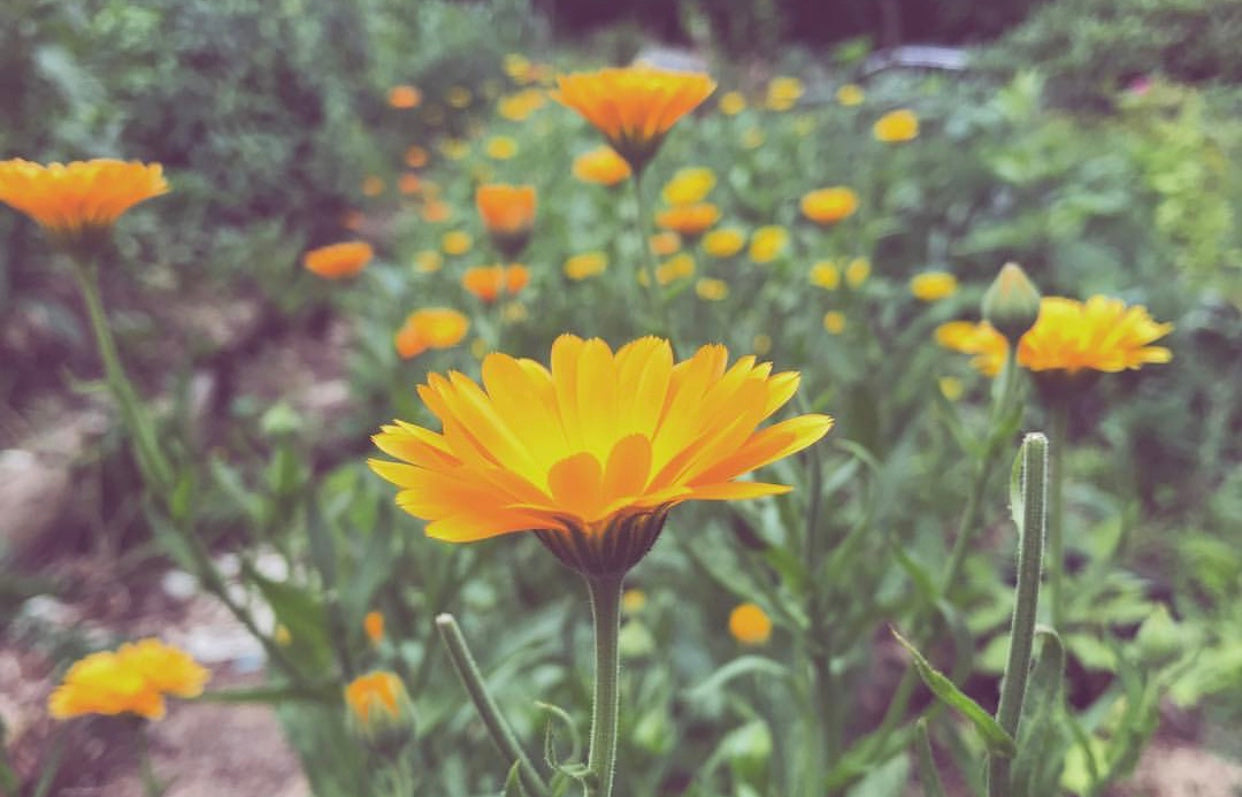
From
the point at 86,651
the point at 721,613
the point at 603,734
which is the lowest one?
the point at 721,613

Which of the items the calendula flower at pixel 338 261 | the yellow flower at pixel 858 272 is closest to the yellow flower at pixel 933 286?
the yellow flower at pixel 858 272

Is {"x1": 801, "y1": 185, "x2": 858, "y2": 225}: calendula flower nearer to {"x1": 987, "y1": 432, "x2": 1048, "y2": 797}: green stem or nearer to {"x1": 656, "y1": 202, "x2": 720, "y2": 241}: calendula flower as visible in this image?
{"x1": 656, "y1": 202, "x2": 720, "y2": 241}: calendula flower

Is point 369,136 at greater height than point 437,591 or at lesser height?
lesser

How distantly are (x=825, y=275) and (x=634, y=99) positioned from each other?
0.93 metres

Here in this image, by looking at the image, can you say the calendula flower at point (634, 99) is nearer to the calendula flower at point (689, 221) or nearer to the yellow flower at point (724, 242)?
the calendula flower at point (689, 221)

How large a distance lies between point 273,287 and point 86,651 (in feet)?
5.46

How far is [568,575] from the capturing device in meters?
1.45

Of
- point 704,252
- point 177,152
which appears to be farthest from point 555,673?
point 177,152

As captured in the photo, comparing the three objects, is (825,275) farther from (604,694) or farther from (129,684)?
(604,694)

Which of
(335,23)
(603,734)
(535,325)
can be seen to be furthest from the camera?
(335,23)

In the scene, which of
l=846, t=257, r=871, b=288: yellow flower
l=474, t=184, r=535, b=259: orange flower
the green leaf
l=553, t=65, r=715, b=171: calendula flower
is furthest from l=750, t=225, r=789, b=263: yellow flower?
the green leaf

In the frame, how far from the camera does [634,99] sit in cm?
83

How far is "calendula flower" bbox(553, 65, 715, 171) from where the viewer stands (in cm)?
83

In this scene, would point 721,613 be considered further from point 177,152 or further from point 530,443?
point 177,152
